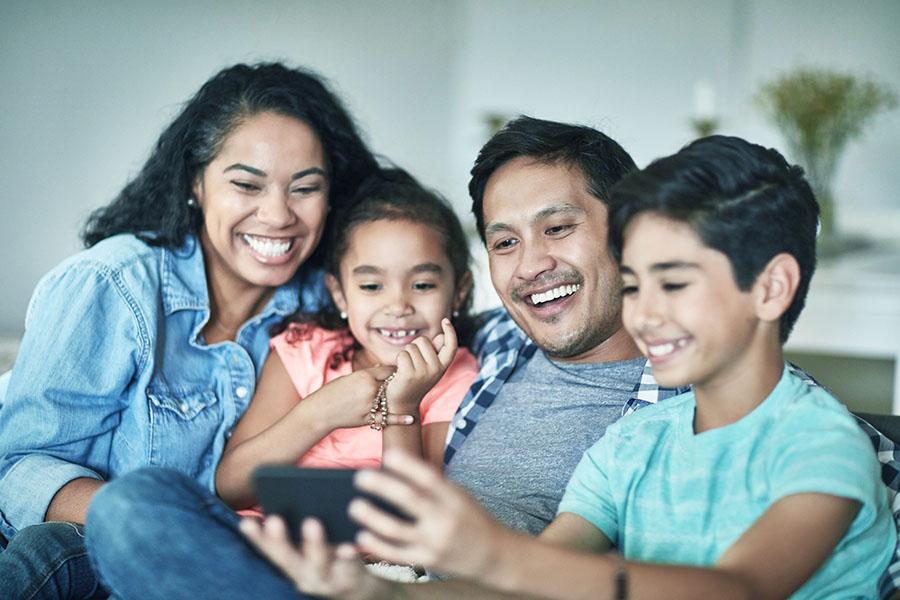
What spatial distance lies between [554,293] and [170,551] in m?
0.85

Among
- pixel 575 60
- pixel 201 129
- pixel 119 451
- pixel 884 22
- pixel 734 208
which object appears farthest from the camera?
pixel 575 60

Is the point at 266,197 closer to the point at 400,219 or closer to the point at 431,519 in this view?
the point at 400,219

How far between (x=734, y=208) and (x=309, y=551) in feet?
2.18

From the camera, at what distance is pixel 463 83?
5.27 meters

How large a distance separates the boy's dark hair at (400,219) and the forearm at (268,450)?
13.3 inches

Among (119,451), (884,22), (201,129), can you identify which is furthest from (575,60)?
(119,451)

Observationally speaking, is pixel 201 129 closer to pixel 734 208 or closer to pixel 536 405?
pixel 536 405

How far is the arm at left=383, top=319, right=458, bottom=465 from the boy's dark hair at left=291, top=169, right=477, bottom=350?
1.19 ft

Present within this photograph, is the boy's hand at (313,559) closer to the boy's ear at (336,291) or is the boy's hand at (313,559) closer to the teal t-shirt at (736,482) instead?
the teal t-shirt at (736,482)

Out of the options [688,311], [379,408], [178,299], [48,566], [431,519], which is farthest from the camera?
[178,299]

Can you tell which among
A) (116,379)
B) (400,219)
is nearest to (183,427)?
(116,379)

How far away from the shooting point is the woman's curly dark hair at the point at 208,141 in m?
Result: 2.10

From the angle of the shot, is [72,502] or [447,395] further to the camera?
[447,395]

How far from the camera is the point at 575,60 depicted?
16.2ft
